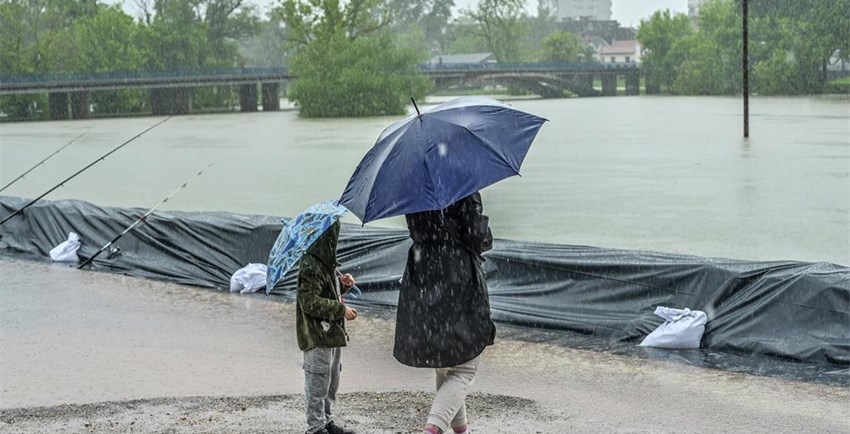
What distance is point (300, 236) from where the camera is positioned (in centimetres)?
471

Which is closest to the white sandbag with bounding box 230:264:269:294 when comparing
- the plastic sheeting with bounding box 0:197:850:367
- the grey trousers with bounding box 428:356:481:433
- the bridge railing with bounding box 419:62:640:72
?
the plastic sheeting with bounding box 0:197:850:367

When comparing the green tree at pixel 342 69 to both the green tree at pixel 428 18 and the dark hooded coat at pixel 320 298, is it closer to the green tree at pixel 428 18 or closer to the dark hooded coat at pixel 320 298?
the dark hooded coat at pixel 320 298

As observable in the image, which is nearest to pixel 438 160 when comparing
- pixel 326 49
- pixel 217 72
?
pixel 326 49

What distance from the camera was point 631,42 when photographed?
134 meters

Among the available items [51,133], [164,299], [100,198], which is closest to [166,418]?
[164,299]

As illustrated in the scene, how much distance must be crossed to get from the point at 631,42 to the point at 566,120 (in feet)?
304

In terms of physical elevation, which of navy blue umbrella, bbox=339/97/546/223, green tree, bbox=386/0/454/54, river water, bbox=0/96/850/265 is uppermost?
green tree, bbox=386/0/454/54

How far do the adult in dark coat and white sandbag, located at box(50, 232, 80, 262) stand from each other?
24.7ft

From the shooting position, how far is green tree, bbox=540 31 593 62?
307 ft

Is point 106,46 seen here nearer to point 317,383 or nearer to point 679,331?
point 679,331

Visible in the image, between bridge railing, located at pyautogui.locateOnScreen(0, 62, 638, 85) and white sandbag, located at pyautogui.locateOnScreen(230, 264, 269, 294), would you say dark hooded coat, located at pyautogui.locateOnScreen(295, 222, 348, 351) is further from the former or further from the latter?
bridge railing, located at pyautogui.locateOnScreen(0, 62, 638, 85)

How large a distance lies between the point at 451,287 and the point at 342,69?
161ft

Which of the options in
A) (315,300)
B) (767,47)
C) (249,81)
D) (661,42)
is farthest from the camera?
(661,42)

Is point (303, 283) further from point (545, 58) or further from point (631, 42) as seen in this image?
point (631, 42)
